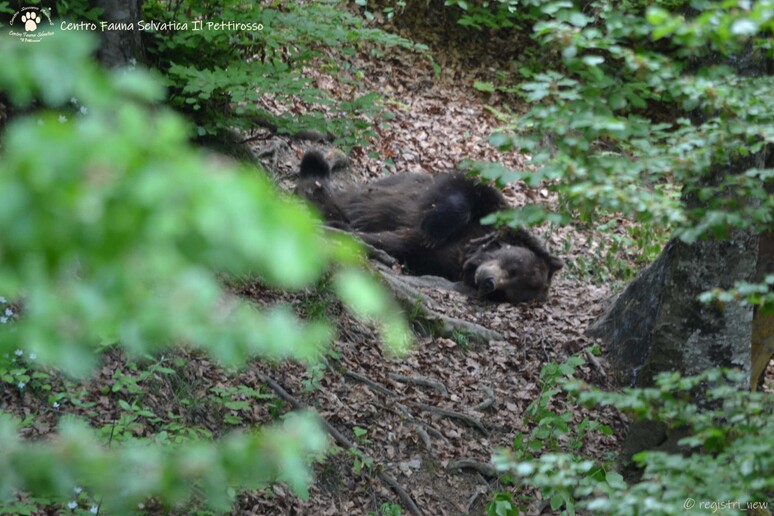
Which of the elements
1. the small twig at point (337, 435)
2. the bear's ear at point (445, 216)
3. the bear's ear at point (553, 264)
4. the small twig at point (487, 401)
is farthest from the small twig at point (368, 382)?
the bear's ear at point (553, 264)

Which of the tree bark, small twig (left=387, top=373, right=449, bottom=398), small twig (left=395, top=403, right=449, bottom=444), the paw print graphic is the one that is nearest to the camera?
the tree bark

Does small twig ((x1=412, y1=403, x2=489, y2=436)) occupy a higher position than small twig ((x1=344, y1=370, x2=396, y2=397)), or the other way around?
small twig ((x1=344, y1=370, x2=396, y2=397))

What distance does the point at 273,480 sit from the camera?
4.71m

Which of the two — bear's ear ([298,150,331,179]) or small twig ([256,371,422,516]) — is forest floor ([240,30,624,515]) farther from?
bear's ear ([298,150,331,179])

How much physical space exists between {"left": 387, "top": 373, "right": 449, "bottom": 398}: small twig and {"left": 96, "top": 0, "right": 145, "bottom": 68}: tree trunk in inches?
130

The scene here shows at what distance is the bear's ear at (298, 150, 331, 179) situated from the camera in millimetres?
9773

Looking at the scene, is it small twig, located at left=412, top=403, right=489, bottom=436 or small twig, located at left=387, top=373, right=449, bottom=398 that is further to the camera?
small twig, located at left=387, top=373, right=449, bottom=398

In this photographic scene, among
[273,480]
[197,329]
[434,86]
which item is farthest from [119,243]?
[434,86]

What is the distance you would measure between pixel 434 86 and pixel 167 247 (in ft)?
44.9

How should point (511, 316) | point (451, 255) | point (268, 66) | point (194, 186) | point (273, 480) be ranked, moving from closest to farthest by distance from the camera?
point (194, 186), point (273, 480), point (268, 66), point (511, 316), point (451, 255)

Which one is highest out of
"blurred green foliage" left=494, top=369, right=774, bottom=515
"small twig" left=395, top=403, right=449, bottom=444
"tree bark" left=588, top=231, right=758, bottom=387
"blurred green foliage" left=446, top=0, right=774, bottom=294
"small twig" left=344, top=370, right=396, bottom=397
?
"blurred green foliage" left=446, top=0, right=774, bottom=294

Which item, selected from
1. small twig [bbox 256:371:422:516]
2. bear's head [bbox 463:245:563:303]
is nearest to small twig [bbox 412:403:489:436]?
small twig [bbox 256:371:422:516]

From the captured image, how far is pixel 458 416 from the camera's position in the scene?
6605 mm

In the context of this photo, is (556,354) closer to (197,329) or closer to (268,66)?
(268,66)
